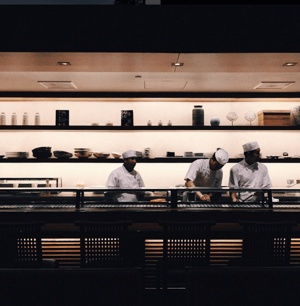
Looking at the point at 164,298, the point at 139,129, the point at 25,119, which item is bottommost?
the point at 164,298

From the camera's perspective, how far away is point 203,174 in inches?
143

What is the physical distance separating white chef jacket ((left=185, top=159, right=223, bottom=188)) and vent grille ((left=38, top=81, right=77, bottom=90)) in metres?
2.06

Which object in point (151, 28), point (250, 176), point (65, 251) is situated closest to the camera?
point (65, 251)

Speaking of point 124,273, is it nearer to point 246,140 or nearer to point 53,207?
point 53,207

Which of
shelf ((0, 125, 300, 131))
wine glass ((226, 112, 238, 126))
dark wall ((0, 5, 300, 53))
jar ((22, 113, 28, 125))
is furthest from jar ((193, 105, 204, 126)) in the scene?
jar ((22, 113, 28, 125))

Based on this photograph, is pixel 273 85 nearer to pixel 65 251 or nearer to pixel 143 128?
pixel 143 128

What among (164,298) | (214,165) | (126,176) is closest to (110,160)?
(126,176)

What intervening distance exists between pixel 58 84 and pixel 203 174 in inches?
93.7

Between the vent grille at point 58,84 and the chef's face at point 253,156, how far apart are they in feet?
8.43

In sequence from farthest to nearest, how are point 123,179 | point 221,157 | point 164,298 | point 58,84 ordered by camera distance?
point 58,84 → point 123,179 → point 221,157 → point 164,298

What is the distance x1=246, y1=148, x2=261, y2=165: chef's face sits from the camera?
353cm

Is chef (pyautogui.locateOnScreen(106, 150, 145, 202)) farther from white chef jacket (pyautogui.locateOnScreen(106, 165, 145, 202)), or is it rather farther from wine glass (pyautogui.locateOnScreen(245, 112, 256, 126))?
wine glass (pyautogui.locateOnScreen(245, 112, 256, 126))

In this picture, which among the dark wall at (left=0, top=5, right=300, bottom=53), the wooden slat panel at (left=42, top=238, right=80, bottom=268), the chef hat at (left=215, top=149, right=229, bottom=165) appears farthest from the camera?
the chef hat at (left=215, top=149, right=229, bottom=165)

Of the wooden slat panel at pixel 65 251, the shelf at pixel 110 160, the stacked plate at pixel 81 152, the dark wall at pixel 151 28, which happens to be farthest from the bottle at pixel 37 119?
the wooden slat panel at pixel 65 251
